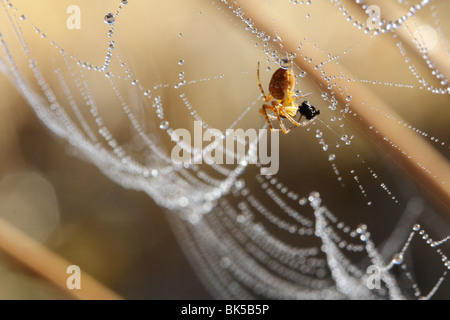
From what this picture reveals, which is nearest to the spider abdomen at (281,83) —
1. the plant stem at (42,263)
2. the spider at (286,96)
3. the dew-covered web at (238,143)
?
the spider at (286,96)

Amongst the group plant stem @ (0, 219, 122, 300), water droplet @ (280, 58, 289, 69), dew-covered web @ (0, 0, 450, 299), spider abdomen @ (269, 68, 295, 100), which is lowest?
plant stem @ (0, 219, 122, 300)

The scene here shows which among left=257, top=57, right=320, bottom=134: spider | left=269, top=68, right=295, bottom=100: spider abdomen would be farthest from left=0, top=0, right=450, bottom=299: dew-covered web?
left=269, top=68, right=295, bottom=100: spider abdomen

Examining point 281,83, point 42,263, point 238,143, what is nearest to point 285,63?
point 281,83

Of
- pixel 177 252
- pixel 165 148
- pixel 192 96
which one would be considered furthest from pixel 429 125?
pixel 177 252

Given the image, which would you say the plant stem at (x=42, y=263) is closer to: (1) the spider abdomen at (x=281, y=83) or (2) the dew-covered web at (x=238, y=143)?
(2) the dew-covered web at (x=238, y=143)

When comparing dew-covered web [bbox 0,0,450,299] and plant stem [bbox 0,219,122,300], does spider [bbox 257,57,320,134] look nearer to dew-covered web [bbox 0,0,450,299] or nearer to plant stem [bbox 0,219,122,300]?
dew-covered web [bbox 0,0,450,299]

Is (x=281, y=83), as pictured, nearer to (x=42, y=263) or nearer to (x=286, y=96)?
(x=286, y=96)
